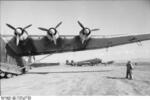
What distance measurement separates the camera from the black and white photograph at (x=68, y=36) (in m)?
9.77

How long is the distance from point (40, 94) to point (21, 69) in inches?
284

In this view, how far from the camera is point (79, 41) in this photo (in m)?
14.2

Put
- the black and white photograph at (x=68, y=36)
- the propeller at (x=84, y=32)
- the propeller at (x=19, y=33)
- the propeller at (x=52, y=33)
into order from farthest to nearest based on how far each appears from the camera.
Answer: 1. the propeller at (x=84, y=32)
2. the propeller at (x=52, y=33)
3. the propeller at (x=19, y=33)
4. the black and white photograph at (x=68, y=36)

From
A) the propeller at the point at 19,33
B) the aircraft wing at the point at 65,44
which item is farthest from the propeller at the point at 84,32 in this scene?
the propeller at the point at 19,33

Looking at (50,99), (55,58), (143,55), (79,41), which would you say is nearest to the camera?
(50,99)

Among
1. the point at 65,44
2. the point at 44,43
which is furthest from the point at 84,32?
the point at 44,43

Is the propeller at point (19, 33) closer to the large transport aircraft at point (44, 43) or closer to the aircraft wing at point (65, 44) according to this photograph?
the large transport aircraft at point (44, 43)

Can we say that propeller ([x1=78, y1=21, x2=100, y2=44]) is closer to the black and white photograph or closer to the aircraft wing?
the black and white photograph

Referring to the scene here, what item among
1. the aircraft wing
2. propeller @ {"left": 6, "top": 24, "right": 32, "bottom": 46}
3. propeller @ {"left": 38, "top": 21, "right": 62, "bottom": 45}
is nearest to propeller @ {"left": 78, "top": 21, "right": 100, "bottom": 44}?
the aircraft wing

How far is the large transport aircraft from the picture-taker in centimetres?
1271

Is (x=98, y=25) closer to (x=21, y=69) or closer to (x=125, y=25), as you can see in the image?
(x=125, y=25)

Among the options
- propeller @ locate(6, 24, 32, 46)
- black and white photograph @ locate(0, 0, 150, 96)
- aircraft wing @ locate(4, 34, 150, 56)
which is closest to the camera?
black and white photograph @ locate(0, 0, 150, 96)

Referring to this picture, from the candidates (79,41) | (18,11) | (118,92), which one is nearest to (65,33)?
(79,41)

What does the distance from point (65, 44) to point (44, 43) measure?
165 cm
